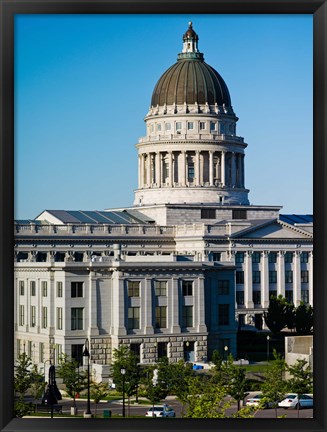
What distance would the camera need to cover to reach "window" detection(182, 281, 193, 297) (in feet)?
222

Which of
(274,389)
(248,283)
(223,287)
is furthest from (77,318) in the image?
(248,283)

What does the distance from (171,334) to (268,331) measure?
32.5 m

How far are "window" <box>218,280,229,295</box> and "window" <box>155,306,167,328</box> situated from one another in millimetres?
6007

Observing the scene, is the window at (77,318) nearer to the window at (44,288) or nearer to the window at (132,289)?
the window at (44,288)

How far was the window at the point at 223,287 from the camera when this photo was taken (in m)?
71.8

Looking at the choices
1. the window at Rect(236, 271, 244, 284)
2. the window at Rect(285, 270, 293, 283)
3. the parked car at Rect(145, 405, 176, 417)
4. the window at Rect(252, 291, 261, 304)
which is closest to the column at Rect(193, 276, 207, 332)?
the parked car at Rect(145, 405, 176, 417)

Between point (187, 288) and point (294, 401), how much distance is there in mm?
24245

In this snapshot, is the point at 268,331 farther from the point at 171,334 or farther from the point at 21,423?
the point at 21,423

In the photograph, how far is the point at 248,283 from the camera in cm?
11112

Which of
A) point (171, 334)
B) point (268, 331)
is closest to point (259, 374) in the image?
point (171, 334)

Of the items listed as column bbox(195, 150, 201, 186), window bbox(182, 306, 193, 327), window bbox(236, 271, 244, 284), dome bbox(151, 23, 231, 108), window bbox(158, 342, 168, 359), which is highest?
dome bbox(151, 23, 231, 108)

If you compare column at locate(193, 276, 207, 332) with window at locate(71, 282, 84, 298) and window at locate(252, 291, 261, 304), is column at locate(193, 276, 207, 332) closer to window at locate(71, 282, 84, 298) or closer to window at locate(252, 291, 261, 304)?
window at locate(71, 282, 84, 298)

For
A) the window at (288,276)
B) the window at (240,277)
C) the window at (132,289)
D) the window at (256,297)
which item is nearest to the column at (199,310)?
the window at (132,289)

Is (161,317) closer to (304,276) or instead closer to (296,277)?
(296,277)
